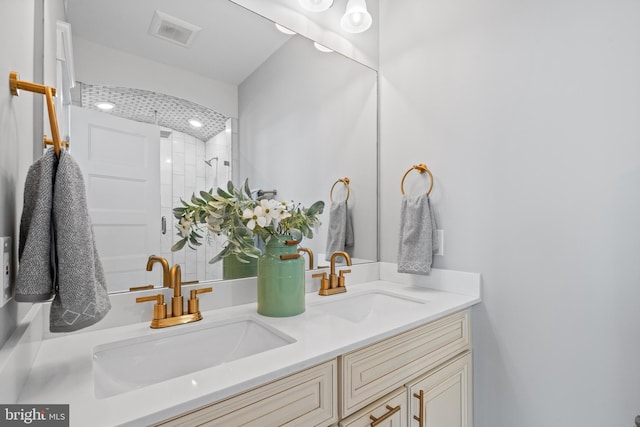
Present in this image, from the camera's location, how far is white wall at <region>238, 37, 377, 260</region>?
4.37ft

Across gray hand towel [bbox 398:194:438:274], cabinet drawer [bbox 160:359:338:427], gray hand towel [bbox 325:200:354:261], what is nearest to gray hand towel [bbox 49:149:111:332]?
cabinet drawer [bbox 160:359:338:427]

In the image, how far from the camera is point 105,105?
0.99 meters

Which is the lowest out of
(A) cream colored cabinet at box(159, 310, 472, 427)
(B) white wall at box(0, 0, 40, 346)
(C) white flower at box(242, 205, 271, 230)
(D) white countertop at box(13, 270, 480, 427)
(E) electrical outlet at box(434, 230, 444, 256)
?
(A) cream colored cabinet at box(159, 310, 472, 427)

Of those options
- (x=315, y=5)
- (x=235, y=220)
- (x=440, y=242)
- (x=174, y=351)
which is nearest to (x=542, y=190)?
(x=440, y=242)

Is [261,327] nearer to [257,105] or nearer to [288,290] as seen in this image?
[288,290]

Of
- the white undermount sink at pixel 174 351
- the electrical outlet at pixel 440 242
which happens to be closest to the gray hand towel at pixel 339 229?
the electrical outlet at pixel 440 242

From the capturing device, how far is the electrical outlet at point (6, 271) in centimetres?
52

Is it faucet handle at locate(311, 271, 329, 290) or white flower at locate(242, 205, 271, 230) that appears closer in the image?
white flower at locate(242, 205, 271, 230)

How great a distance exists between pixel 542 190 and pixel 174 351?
1.34 metres

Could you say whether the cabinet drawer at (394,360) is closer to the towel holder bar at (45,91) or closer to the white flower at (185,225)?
the white flower at (185,225)

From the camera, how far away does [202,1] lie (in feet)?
3.92

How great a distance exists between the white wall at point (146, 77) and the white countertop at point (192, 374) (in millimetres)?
763

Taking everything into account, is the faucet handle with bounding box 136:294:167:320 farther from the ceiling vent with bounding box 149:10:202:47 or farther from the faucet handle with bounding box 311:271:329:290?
the ceiling vent with bounding box 149:10:202:47

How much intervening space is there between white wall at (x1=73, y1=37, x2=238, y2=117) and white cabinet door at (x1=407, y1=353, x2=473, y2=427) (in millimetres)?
1201
